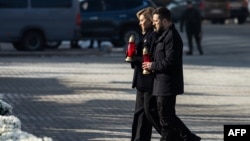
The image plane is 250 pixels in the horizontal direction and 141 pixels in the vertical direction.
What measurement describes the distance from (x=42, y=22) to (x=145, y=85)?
18828 mm

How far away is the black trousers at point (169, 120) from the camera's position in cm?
1092

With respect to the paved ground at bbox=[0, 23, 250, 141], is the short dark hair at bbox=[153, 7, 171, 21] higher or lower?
higher

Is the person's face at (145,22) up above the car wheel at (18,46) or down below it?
above

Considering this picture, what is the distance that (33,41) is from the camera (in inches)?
1184

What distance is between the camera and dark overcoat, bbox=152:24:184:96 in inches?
425

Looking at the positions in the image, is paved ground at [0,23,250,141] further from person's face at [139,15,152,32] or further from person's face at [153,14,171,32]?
person's face at [153,14,171,32]

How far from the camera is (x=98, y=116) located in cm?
1487

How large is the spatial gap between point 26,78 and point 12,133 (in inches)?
474

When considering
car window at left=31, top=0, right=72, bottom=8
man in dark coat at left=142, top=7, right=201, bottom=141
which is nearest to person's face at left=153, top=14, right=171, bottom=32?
man in dark coat at left=142, top=7, right=201, bottom=141

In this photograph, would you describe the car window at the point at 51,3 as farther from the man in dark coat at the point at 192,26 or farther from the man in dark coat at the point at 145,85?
the man in dark coat at the point at 145,85

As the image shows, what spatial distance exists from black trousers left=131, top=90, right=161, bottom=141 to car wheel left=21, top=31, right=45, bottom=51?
18.6m

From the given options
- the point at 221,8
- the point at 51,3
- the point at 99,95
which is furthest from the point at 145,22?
the point at 221,8

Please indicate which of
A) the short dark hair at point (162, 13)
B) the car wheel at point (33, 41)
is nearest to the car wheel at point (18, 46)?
the car wheel at point (33, 41)

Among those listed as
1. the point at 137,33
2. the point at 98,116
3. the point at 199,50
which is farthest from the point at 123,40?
the point at 98,116
